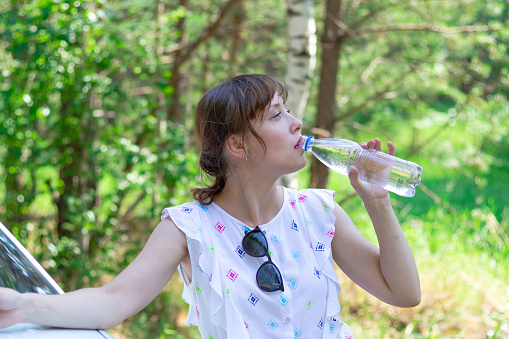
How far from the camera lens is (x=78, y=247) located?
4.29 metres

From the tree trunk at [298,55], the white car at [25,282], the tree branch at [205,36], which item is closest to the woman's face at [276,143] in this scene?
the white car at [25,282]

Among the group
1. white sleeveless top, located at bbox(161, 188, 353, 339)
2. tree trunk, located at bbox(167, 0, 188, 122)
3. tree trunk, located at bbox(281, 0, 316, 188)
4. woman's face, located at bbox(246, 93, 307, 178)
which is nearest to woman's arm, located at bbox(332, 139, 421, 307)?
white sleeveless top, located at bbox(161, 188, 353, 339)

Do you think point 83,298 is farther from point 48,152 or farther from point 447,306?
point 447,306

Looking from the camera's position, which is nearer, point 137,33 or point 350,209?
point 137,33

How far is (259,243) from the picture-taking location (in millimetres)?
1893

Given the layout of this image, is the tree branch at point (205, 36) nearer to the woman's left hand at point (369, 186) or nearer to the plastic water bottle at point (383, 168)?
the plastic water bottle at point (383, 168)

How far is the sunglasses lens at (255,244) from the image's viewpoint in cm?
188

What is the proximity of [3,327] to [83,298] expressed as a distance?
0.23 meters

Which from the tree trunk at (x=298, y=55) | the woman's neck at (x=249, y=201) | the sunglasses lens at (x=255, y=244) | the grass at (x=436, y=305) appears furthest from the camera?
the grass at (x=436, y=305)

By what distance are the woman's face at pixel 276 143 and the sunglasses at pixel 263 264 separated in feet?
0.78

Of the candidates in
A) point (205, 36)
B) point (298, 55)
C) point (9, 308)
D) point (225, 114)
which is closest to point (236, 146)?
point (225, 114)

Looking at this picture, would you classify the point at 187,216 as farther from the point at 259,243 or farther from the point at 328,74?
the point at 328,74

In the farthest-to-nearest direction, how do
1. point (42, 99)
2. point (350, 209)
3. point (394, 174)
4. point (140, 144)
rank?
point (350, 209) → point (140, 144) → point (42, 99) → point (394, 174)

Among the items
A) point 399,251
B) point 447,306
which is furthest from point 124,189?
point 447,306
